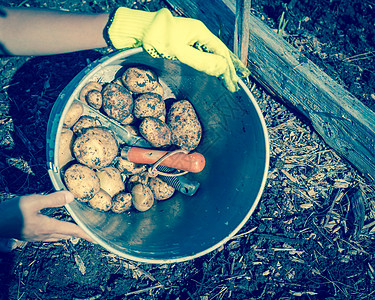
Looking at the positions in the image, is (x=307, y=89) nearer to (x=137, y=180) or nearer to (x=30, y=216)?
(x=137, y=180)

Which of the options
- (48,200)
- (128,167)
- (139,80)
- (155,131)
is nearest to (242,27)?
(139,80)

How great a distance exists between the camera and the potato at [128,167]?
191 centimetres

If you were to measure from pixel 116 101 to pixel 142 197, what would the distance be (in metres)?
0.61

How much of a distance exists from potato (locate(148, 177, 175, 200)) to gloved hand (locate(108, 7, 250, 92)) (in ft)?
2.52

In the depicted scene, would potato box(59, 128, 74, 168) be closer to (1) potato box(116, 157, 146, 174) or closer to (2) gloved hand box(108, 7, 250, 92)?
(1) potato box(116, 157, 146, 174)

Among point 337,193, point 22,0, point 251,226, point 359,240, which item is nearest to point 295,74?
point 337,193

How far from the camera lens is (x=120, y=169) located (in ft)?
6.38

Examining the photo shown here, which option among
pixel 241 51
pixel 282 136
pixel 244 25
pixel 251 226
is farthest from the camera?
pixel 282 136

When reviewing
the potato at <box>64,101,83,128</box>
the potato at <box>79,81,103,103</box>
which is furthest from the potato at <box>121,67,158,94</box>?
the potato at <box>64,101,83,128</box>

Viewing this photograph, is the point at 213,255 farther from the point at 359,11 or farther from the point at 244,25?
the point at 359,11

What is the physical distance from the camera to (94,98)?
1.75m

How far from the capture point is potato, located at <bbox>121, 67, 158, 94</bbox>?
1.78 metres

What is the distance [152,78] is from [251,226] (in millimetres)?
1235

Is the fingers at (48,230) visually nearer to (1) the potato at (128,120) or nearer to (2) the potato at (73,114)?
(2) the potato at (73,114)
